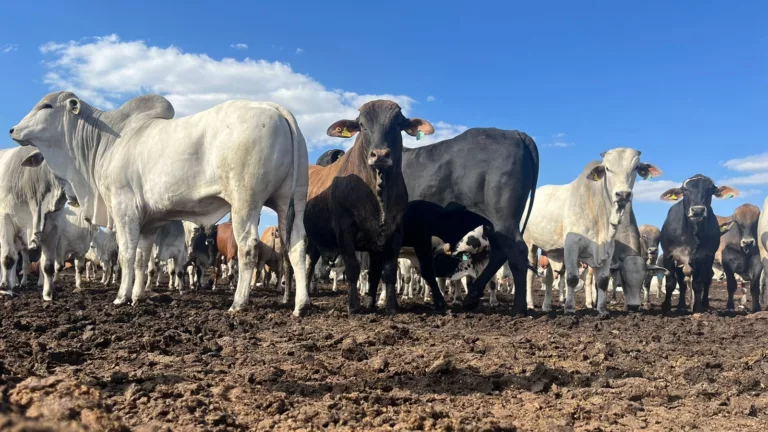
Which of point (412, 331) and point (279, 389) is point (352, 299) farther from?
point (279, 389)

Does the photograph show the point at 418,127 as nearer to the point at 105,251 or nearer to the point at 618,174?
the point at 618,174

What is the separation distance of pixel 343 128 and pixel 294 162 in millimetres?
906

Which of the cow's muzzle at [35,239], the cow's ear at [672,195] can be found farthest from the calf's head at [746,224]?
the cow's muzzle at [35,239]

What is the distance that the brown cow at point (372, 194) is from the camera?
7535mm

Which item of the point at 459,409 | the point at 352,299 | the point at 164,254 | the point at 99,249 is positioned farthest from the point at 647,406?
the point at 99,249

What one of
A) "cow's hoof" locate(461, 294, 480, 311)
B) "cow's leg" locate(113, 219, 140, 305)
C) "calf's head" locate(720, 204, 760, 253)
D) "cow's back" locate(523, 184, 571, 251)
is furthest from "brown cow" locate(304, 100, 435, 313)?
"calf's head" locate(720, 204, 760, 253)

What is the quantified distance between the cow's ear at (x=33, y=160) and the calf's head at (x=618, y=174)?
858 centimetres

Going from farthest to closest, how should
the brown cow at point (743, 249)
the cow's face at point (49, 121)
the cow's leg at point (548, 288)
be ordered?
the brown cow at point (743, 249) < the cow's leg at point (548, 288) < the cow's face at point (49, 121)

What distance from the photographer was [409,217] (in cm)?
939

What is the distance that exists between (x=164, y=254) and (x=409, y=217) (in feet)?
30.9

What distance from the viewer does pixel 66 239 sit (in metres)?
15.3

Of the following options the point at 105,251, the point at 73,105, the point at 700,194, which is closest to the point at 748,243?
the point at 700,194

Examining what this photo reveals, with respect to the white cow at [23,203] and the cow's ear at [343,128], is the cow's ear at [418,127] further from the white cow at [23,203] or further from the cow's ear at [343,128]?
the white cow at [23,203]

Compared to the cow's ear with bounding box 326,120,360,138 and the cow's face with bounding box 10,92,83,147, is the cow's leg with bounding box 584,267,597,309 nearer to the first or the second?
the cow's ear with bounding box 326,120,360,138
